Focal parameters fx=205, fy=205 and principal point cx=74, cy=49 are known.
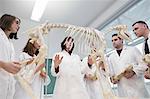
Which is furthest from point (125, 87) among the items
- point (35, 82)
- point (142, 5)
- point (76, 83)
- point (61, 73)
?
point (142, 5)

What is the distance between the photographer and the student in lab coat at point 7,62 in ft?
3.87

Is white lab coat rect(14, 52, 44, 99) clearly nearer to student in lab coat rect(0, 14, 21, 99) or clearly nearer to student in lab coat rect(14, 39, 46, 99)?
student in lab coat rect(14, 39, 46, 99)

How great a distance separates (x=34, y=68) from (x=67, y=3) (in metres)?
2.36

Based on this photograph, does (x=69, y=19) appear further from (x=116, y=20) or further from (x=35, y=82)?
(x=35, y=82)

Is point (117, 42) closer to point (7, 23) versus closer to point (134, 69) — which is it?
point (134, 69)

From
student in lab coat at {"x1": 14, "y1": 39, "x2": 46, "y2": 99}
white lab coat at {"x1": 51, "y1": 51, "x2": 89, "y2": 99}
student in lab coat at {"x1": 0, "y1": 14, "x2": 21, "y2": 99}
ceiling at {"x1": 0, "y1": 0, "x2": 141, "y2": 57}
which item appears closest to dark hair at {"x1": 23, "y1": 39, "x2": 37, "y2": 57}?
student in lab coat at {"x1": 14, "y1": 39, "x2": 46, "y2": 99}

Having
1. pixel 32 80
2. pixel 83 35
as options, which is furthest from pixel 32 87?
pixel 83 35

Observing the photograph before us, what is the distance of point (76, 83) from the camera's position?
1833 mm

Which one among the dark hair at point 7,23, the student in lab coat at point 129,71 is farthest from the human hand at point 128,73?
the dark hair at point 7,23

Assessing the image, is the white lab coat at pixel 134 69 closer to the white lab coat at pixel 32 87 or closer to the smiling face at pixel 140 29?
the smiling face at pixel 140 29

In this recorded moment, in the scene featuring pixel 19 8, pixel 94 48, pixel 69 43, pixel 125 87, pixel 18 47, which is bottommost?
pixel 125 87

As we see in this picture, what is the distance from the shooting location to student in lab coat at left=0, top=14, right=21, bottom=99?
3.87 feet

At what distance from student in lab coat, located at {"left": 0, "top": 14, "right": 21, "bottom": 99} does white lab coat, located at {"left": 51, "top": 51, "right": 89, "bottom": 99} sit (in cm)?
46

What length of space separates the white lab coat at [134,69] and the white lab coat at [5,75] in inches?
38.0
